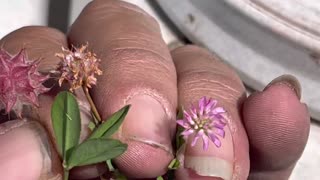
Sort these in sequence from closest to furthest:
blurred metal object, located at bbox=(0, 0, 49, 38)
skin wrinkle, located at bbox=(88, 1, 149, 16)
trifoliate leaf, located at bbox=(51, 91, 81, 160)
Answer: trifoliate leaf, located at bbox=(51, 91, 81, 160) → skin wrinkle, located at bbox=(88, 1, 149, 16) → blurred metal object, located at bbox=(0, 0, 49, 38)

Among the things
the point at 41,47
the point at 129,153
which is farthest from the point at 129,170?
the point at 41,47

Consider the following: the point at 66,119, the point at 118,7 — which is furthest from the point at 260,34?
the point at 66,119

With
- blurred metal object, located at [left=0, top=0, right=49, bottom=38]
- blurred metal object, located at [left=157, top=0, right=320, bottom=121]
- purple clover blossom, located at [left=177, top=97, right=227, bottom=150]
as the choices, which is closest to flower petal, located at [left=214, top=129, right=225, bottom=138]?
purple clover blossom, located at [left=177, top=97, right=227, bottom=150]

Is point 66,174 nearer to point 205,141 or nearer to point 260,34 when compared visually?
point 205,141

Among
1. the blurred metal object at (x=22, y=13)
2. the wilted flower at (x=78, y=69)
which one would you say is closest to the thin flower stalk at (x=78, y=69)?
the wilted flower at (x=78, y=69)

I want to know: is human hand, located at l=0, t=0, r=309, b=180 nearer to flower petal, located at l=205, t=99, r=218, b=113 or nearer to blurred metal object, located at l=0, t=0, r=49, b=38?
flower petal, located at l=205, t=99, r=218, b=113

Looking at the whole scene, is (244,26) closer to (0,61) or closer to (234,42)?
(234,42)

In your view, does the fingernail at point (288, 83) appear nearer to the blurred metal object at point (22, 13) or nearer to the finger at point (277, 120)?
the finger at point (277, 120)
